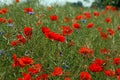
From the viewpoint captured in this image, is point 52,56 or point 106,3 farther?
point 106,3

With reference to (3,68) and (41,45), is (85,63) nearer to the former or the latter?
(41,45)

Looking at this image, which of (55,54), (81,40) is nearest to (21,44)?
(55,54)

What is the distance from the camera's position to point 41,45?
387 cm

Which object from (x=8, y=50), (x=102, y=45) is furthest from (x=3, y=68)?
(x=102, y=45)

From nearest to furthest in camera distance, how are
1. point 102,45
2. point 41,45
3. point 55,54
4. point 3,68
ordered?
1. point 3,68
2. point 55,54
3. point 41,45
4. point 102,45

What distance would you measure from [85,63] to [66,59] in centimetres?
22

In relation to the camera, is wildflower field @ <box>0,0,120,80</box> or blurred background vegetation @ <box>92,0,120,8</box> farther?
blurred background vegetation @ <box>92,0,120,8</box>

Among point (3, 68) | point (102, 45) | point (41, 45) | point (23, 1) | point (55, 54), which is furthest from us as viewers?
point (23, 1)

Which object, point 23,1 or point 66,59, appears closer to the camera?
point 66,59

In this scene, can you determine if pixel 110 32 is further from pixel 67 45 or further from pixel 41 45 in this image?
pixel 41 45

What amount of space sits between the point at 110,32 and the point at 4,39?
117cm

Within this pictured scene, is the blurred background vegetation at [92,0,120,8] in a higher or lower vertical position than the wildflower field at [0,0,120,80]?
lower

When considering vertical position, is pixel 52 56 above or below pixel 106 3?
above

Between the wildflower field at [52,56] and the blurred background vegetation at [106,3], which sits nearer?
the wildflower field at [52,56]
